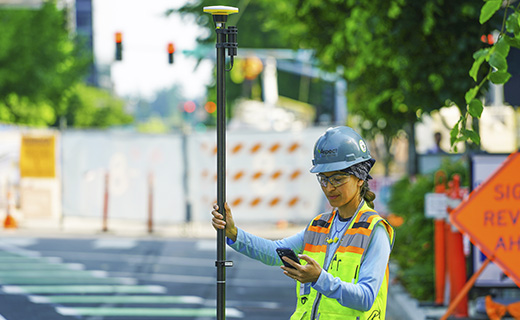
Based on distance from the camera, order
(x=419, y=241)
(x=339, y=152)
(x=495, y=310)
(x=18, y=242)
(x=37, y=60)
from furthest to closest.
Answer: (x=37, y=60), (x=18, y=242), (x=419, y=241), (x=495, y=310), (x=339, y=152)

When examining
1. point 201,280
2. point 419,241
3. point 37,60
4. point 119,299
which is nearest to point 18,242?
point 201,280

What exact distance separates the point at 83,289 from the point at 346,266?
9353mm

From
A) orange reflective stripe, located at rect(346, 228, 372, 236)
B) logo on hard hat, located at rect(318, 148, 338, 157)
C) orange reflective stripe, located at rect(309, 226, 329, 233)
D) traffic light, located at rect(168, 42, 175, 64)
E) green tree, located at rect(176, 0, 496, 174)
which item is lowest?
orange reflective stripe, located at rect(309, 226, 329, 233)

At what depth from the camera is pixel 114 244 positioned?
18844mm

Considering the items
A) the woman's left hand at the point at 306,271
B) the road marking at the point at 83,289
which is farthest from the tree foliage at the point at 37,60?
the woman's left hand at the point at 306,271

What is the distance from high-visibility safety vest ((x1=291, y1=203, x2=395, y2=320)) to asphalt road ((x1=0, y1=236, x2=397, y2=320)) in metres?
6.61

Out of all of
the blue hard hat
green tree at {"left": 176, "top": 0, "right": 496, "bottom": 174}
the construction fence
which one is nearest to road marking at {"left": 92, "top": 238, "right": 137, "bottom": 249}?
the construction fence

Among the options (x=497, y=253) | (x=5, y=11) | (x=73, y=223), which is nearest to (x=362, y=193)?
(x=497, y=253)

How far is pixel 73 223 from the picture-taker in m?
23.3

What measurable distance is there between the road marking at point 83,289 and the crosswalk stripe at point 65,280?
399 millimetres

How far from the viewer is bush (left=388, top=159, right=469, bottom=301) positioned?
11078 mm

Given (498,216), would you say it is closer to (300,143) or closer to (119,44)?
(300,143)

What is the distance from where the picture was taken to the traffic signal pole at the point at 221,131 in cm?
462

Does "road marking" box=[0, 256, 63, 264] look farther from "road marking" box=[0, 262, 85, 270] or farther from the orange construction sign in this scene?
the orange construction sign
